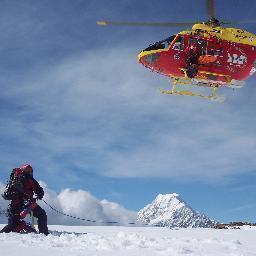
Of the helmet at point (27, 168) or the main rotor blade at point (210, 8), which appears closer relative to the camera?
the helmet at point (27, 168)

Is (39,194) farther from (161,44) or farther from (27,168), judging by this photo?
(161,44)

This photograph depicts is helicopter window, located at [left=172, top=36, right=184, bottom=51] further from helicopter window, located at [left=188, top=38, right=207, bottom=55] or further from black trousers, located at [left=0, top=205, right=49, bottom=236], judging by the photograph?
black trousers, located at [left=0, top=205, right=49, bottom=236]

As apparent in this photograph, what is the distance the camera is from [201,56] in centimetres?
2498

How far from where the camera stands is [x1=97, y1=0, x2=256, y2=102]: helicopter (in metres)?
25.0

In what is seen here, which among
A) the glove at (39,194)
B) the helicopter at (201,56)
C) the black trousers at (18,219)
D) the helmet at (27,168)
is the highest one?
the helicopter at (201,56)

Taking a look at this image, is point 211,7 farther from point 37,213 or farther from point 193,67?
point 37,213

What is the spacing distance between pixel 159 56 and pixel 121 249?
19751mm

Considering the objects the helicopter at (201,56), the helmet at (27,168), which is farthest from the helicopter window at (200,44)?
the helmet at (27,168)

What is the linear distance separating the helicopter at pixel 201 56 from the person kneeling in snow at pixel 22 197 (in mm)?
13725

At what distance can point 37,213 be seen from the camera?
1194 cm

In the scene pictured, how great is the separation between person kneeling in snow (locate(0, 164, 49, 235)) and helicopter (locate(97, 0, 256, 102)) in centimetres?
1372

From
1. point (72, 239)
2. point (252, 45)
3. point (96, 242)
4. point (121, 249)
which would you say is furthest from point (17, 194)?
point (252, 45)

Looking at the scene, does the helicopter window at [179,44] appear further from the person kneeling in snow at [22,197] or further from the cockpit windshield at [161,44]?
the person kneeling in snow at [22,197]

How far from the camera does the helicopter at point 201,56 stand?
25.0 m
